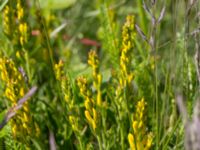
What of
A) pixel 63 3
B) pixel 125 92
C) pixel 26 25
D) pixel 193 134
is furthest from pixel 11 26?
pixel 193 134

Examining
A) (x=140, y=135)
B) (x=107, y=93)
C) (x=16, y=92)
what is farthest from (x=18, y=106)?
(x=107, y=93)

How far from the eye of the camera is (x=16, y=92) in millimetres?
1110

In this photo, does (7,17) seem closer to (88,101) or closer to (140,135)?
(88,101)

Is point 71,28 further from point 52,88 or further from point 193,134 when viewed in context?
point 193,134

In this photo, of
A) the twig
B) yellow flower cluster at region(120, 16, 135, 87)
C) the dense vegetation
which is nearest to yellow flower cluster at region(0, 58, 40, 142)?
the dense vegetation

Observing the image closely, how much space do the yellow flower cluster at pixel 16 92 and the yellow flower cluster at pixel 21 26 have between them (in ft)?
0.60

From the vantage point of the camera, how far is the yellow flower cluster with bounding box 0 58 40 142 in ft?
3.64

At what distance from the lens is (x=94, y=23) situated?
2.63 m

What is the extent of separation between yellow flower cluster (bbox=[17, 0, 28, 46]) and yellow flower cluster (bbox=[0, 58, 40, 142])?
183 mm

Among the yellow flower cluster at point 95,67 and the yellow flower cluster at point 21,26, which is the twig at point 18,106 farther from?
the yellow flower cluster at point 21,26

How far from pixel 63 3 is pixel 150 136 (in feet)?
2.98

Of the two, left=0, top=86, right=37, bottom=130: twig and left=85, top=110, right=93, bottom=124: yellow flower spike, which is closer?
left=0, top=86, right=37, bottom=130: twig

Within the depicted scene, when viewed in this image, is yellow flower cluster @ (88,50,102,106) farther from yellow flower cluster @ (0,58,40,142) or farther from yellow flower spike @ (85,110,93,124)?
yellow flower cluster @ (0,58,40,142)

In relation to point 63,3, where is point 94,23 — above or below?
below
